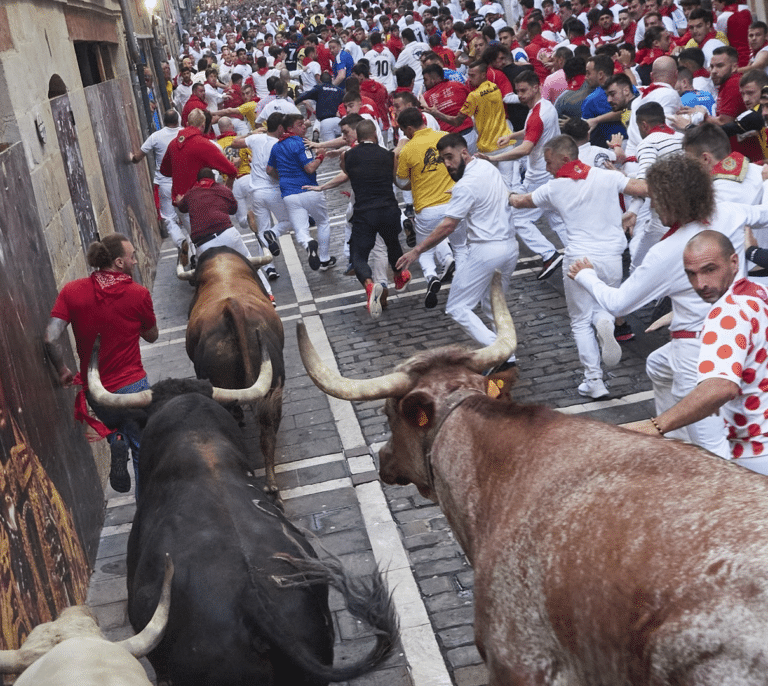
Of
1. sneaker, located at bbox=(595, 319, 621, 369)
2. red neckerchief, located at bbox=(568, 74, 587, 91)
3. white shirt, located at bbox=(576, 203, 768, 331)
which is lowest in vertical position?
sneaker, located at bbox=(595, 319, 621, 369)

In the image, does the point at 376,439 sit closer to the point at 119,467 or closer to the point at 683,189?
the point at 119,467

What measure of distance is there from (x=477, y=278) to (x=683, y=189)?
3386 millimetres

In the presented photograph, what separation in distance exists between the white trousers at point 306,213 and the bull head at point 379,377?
8578 millimetres

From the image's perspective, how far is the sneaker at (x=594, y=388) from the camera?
26.9ft

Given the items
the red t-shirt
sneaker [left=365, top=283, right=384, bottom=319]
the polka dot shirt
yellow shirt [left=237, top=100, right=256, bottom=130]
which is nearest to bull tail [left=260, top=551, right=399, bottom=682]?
the polka dot shirt

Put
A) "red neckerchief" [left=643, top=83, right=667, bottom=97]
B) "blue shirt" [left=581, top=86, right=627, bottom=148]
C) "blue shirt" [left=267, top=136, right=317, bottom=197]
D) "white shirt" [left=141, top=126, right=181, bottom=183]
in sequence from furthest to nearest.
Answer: "white shirt" [left=141, top=126, right=181, bottom=183] < "blue shirt" [left=267, top=136, right=317, bottom=197] < "blue shirt" [left=581, top=86, right=627, bottom=148] < "red neckerchief" [left=643, top=83, right=667, bottom=97]

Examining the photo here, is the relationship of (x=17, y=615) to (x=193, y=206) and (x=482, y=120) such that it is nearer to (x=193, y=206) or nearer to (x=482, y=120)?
(x=193, y=206)

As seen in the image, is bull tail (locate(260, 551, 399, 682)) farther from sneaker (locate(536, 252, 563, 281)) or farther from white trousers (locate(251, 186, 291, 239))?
white trousers (locate(251, 186, 291, 239))

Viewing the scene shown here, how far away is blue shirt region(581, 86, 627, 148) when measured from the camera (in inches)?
472

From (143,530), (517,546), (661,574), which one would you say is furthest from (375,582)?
(661,574)

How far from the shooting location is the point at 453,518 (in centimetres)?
378

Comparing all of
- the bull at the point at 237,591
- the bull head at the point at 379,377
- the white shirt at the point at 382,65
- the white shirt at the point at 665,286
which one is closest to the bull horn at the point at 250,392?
the bull at the point at 237,591

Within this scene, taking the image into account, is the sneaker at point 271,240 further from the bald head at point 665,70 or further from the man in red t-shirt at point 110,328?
the man in red t-shirt at point 110,328

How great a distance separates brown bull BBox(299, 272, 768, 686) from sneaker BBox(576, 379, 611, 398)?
4.39 m
